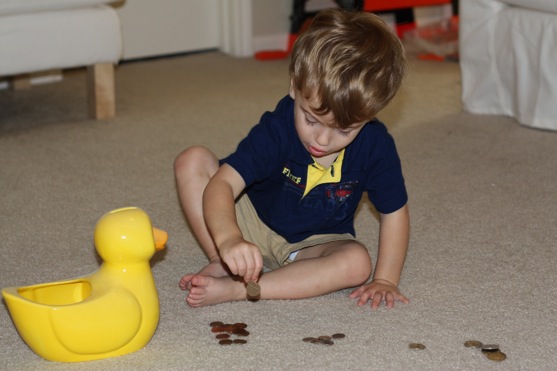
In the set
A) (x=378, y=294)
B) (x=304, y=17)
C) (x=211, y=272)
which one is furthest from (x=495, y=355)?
(x=304, y=17)

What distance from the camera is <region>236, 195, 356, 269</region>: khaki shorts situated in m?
1.17

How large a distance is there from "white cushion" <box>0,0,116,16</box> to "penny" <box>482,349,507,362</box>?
1283mm

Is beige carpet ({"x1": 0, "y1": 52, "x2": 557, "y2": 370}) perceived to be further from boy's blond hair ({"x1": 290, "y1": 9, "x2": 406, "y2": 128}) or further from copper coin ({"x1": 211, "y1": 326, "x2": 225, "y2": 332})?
boy's blond hair ({"x1": 290, "y1": 9, "x2": 406, "y2": 128})

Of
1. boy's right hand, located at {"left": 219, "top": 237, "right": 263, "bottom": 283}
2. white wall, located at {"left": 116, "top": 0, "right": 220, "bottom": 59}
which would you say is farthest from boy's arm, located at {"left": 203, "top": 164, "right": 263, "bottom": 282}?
white wall, located at {"left": 116, "top": 0, "right": 220, "bottom": 59}

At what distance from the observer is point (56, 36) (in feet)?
6.07

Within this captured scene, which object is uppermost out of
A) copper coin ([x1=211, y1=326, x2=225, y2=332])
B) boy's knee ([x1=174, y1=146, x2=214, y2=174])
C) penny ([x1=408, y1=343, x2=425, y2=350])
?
boy's knee ([x1=174, y1=146, x2=214, y2=174])

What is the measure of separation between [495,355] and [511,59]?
118cm

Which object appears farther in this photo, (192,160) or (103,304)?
(192,160)

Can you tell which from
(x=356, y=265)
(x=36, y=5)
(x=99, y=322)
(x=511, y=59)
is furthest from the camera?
(x=511, y=59)

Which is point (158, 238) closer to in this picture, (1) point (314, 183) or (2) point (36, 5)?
(1) point (314, 183)

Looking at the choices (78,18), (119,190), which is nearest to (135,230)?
(119,190)

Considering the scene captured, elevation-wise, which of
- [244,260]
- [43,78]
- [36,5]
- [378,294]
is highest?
[36,5]

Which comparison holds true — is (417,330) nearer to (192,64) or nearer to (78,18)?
(78,18)

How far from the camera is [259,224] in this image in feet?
3.91
